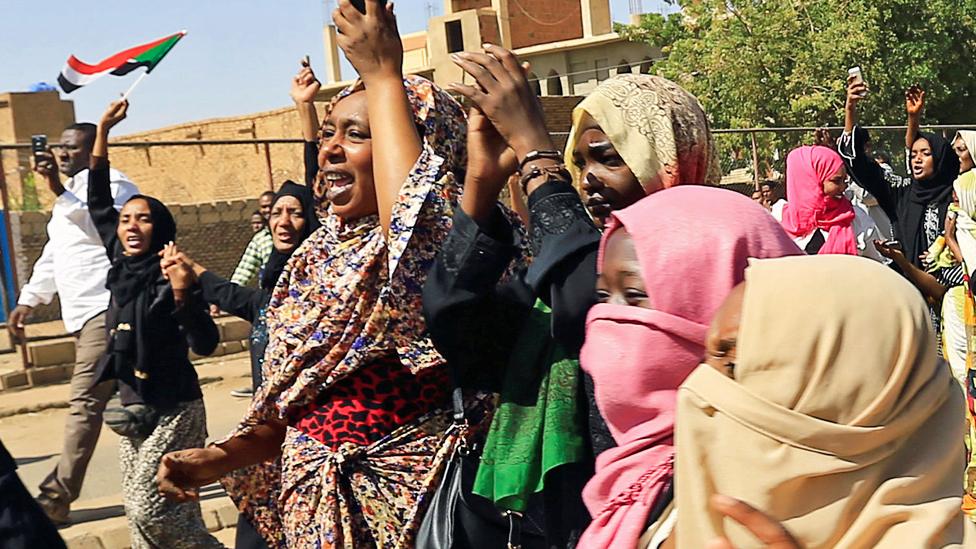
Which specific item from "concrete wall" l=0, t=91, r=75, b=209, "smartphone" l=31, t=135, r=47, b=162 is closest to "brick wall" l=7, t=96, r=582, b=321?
"concrete wall" l=0, t=91, r=75, b=209

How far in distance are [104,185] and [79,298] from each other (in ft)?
3.15

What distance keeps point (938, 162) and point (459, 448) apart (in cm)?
730

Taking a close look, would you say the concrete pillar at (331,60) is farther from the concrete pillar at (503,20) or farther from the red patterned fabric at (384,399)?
the red patterned fabric at (384,399)

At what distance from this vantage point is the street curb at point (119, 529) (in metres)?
6.82

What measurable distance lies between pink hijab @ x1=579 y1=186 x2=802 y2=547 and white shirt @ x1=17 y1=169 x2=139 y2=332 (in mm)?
5366

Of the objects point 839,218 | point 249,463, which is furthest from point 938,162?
point 249,463

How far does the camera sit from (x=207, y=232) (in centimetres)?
1645

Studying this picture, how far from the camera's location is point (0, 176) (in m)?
11.6

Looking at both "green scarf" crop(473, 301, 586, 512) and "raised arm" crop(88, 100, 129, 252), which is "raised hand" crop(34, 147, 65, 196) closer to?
"raised arm" crop(88, 100, 129, 252)

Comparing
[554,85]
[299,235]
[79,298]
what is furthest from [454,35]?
[299,235]

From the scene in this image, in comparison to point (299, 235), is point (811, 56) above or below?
above

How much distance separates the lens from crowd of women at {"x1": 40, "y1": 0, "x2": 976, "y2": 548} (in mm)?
1858

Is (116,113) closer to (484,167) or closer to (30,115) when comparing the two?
(484,167)

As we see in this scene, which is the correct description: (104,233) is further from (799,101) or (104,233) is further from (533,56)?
(533,56)
